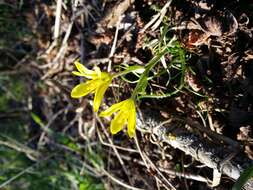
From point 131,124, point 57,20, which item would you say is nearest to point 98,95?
point 131,124

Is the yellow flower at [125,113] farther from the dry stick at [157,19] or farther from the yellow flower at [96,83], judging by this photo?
the dry stick at [157,19]

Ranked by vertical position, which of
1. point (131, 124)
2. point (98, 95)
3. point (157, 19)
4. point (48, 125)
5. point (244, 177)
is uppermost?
point (157, 19)

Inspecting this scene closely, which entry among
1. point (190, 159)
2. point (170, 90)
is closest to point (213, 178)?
point (190, 159)

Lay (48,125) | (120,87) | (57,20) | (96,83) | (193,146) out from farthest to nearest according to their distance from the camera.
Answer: (48,125)
(57,20)
(120,87)
(193,146)
(96,83)

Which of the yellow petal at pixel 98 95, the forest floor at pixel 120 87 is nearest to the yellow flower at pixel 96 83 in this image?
the yellow petal at pixel 98 95

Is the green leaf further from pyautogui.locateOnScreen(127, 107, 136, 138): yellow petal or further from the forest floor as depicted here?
pyautogui.locateOnScreen(127, 107, 136, 138): yellow petal

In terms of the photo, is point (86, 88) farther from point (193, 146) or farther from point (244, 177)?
point (244, 177)
